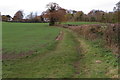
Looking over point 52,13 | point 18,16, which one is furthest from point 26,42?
point 18,16

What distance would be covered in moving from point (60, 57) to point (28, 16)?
127 metres

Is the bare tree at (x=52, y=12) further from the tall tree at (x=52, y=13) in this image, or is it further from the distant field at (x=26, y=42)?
the distant field at (x=26, y=42)

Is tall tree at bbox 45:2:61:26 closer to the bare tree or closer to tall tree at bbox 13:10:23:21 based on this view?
the bare tree

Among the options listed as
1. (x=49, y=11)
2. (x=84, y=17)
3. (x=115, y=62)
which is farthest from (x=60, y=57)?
(x=84, y=17)

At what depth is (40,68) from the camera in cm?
1171

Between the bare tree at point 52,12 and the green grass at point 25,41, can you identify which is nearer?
the green grass at point 25,41

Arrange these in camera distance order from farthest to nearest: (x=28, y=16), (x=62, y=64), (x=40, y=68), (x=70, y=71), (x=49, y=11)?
(x=28, y=16) < (x=49, y=11) < (x=62, y=64) < (x=40, y=68) < (x=70, y=71)

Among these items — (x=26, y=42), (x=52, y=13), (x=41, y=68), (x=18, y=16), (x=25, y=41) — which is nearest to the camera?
(x=41, y=68)

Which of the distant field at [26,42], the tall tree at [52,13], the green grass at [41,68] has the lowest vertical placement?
the green grass at [41,68]

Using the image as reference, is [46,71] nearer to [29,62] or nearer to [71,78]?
[71,78]

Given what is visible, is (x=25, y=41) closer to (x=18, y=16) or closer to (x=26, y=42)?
(x=26, y=42)

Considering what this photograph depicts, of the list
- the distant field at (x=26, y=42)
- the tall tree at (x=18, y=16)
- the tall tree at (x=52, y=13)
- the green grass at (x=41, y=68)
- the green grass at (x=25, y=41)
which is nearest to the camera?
the green grass at (x=41, y=68)

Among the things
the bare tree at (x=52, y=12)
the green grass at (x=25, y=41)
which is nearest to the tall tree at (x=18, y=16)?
the bare tree at (x=52, y=12)

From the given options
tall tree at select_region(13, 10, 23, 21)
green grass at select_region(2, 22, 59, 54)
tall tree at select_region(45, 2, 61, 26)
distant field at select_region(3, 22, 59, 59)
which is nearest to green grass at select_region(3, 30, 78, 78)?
distant field at select_region(3, 22, 59, 59)
